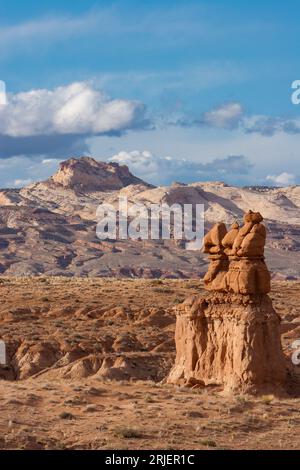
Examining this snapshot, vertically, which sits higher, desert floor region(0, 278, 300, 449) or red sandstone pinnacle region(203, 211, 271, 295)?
red sandstone pinnacle region(203, 211, 271, 295)

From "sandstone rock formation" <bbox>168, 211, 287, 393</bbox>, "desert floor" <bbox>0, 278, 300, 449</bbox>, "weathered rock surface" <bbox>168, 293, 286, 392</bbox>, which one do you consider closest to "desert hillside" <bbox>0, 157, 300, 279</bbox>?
"desert floor" <bbox>0, 278, 300, 449</bbox>

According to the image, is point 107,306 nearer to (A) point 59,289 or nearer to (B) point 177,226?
(A) point 59,289

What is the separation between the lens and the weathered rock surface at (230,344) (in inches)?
1208

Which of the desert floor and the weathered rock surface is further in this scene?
the weathered rock surface

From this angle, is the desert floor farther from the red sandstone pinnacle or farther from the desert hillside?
the desert hillside

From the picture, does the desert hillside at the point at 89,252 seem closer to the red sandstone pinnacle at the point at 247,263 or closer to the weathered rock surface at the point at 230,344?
the weathered rock surface at the point at 230,344

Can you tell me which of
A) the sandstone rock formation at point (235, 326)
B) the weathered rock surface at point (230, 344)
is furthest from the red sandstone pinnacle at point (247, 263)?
the weathered rock surface at point (230, 344)

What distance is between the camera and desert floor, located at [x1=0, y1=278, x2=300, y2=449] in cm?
2377

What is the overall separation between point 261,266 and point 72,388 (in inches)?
291

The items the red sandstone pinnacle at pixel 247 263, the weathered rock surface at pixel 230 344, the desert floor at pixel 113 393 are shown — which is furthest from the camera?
the red sandstone pinnacle at pixel 247 263

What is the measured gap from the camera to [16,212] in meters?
195

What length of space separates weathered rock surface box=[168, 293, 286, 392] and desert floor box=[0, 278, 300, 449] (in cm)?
88
